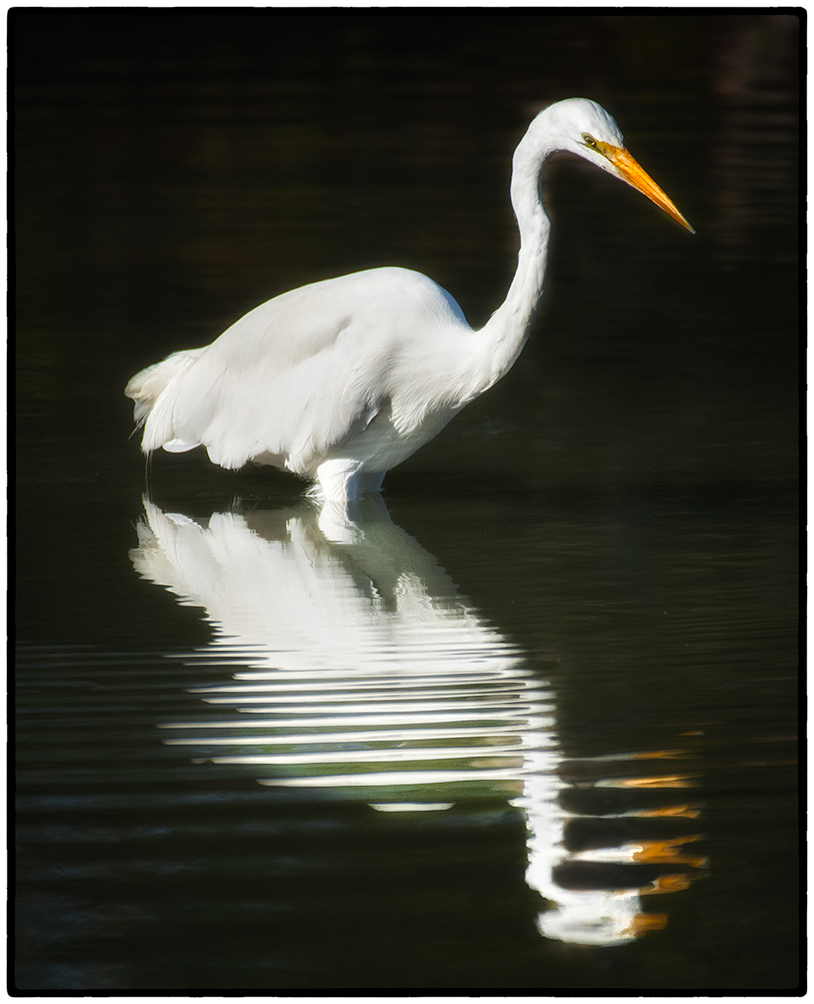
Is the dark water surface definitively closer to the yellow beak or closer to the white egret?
the white egret

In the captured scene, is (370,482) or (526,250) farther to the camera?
(370,482)

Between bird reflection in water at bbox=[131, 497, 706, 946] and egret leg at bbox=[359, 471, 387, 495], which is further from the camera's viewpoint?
egret leg at bbox=[359, 471, 387, 495]

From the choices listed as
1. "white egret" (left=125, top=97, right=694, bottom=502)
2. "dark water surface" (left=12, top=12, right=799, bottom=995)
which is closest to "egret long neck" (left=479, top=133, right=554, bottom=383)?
"white egret" (left=125, top=97, right=694, bottom=502)

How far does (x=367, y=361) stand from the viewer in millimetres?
4191

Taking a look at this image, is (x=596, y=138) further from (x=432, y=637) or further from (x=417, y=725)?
(x=417, y=725)

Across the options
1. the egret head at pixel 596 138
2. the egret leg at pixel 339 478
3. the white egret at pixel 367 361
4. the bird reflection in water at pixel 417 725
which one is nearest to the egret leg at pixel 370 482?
the white egret at pixel 367 361

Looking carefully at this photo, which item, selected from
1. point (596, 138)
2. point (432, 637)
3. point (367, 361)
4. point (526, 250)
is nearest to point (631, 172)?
point (596, 138)

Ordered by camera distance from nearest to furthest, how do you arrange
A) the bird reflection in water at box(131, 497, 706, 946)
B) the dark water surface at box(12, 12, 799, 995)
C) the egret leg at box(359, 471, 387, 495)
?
the dark water surface at box(12, 12, 799, 995), the bird reflection in water at box(131, 497, 706, 946), the egret leg at box(359, 471, 387, 495)

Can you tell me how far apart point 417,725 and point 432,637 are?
0.55 metres

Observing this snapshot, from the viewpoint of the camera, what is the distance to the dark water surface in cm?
229

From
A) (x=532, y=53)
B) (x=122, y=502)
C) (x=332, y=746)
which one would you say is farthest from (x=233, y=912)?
→ (x=532, y=53)

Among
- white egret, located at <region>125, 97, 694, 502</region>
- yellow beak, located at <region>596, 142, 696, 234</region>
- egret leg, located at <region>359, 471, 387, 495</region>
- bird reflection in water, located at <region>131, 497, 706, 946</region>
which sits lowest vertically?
bird reflection in water, located at <region>131, 497, 706, 946</region>

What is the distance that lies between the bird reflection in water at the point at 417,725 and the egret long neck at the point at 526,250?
2.31 feet

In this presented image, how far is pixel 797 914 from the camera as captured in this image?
2.34 metres
